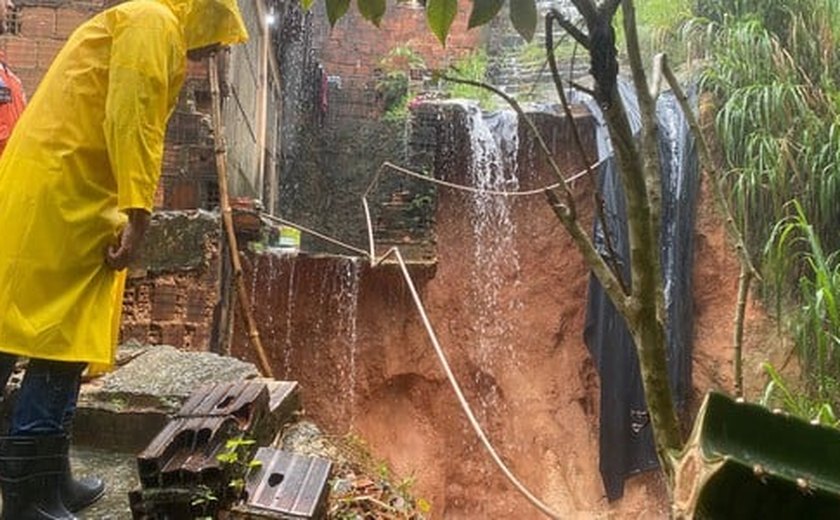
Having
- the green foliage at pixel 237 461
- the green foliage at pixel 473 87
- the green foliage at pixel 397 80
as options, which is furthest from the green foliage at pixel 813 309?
the green foliage at pixel 397 80

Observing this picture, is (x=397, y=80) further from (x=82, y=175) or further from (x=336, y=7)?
(x=336, y=7)

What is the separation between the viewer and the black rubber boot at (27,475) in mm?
1827

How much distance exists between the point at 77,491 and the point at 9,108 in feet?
5.00

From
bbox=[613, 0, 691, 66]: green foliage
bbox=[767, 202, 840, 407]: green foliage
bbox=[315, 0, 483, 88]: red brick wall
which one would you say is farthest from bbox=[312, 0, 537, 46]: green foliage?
bbox=[315, 0, 483, 88]: red brick wall

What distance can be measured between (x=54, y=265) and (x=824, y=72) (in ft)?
19.9

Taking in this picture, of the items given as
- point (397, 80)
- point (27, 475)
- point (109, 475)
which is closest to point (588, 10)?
point (27, 475)

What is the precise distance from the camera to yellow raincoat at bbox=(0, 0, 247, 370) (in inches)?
72.4

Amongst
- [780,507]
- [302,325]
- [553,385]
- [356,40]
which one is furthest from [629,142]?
[356,40]

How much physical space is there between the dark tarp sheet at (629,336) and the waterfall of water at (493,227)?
109 centimetres

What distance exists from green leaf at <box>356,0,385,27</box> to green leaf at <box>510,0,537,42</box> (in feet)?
0.60

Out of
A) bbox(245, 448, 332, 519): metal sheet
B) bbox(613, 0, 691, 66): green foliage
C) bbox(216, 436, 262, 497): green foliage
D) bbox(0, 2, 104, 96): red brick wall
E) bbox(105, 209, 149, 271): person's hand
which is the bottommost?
bbox(245, 448, 332, 519): metal sheet

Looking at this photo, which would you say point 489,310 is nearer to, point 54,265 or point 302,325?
point 302,325

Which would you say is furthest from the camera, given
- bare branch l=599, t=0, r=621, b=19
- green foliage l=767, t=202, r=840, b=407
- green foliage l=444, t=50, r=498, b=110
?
green foliage l=444, t=50, r=498, b=110

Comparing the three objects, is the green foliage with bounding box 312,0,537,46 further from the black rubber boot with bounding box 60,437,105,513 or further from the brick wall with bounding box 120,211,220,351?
the brick wall with bounding box 120,211,220,351
